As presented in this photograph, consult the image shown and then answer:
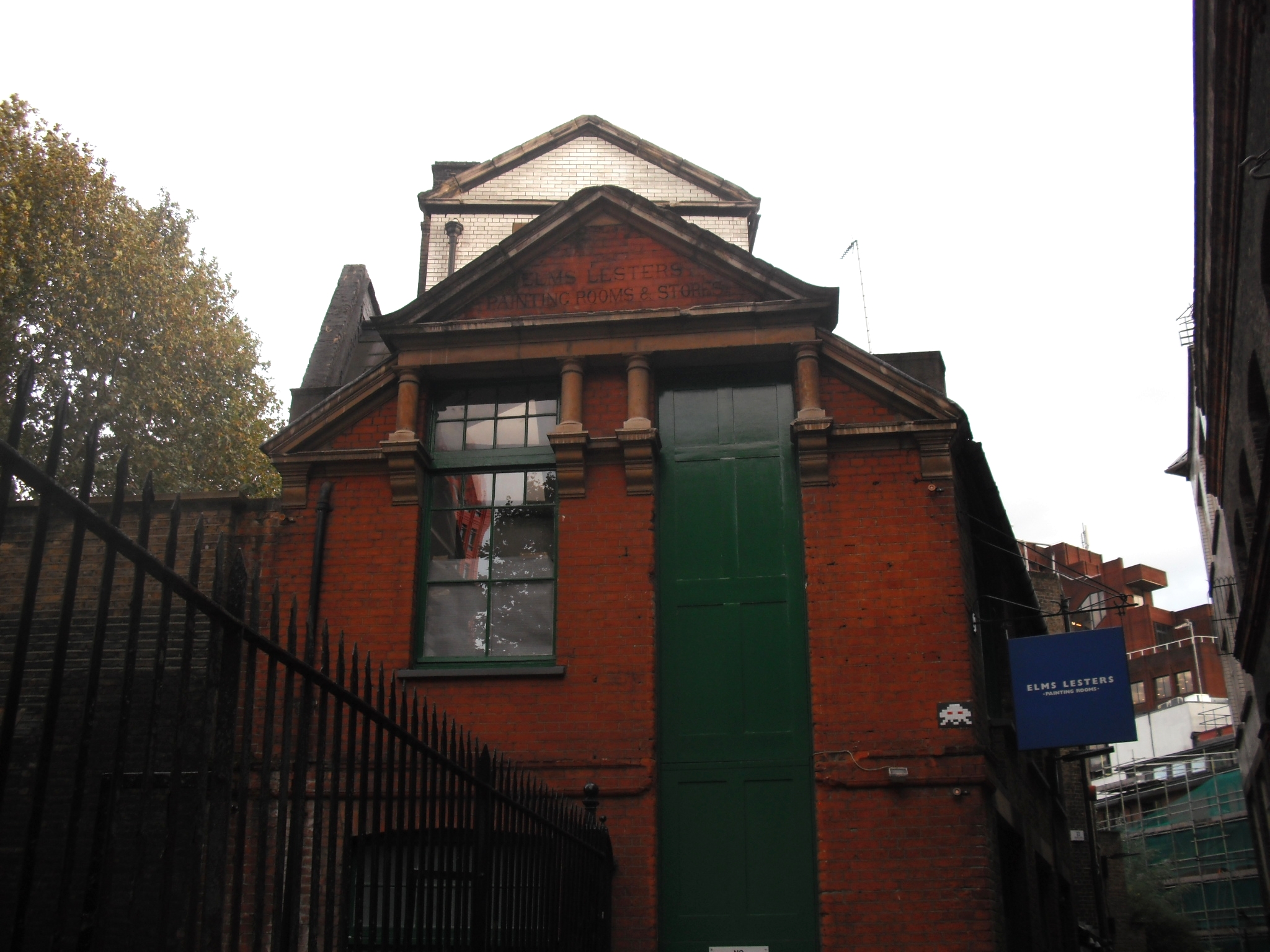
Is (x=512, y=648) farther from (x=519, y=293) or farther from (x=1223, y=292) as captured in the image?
(x=1223, y=292)

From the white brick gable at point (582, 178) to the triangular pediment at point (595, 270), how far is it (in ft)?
20.7

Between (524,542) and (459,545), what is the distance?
687mm

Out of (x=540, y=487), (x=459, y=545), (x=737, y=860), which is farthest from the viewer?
(x=540, y=487)

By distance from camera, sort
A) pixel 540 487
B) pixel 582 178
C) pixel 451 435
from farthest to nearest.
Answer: pixel 582 178, pixel 451 435, pixel 540 487

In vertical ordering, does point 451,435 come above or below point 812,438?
above

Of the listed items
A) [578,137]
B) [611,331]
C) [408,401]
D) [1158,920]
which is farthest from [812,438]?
[1158,920]

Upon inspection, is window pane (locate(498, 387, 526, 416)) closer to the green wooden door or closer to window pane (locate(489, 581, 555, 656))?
the green wooden door

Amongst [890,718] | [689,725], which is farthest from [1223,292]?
[689,725]

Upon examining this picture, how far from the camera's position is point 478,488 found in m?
11.4

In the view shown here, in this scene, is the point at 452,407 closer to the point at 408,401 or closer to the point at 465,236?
the point at 408,401

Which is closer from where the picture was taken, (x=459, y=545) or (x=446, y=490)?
(x=459, y=545)

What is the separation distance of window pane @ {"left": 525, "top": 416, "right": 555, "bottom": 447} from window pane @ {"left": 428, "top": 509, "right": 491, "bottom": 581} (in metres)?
0.88

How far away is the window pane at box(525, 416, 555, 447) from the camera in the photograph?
37.6ft

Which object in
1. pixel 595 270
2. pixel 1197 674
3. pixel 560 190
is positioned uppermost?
pixel 560 190
